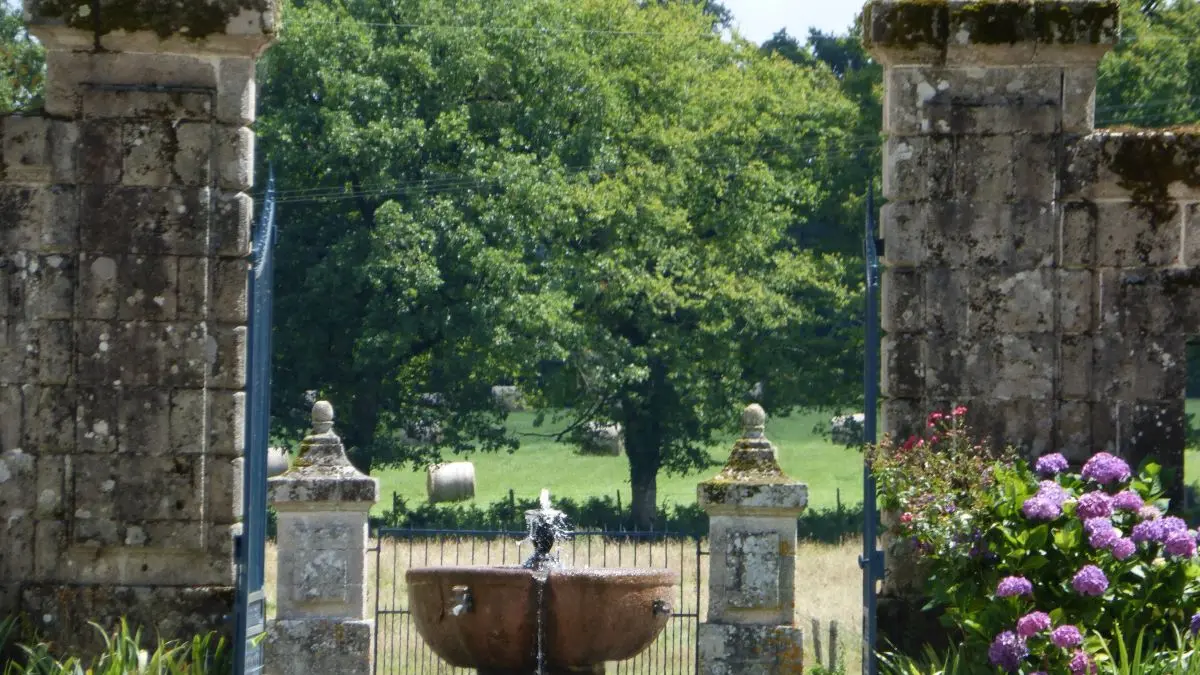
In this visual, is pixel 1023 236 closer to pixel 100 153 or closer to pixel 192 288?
pixel 192 288

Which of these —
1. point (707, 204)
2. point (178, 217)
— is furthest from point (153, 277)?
point (707, 204)

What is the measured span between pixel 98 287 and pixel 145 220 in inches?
12.7

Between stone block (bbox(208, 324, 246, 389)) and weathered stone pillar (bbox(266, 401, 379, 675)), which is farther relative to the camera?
weathered stone pillar (bbox(266, 401, 379, 675))

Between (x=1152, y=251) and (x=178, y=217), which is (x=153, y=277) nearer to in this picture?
(x=178, y=217)

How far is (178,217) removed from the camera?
22.5ft

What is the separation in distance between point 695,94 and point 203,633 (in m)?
22.3

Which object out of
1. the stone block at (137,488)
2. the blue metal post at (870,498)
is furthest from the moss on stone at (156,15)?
the blue metal post at (870,498)

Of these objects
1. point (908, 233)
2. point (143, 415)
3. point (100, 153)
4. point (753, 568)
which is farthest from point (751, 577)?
point (100, 153)

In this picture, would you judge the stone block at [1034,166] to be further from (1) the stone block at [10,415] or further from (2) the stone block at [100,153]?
(1) the stone block at [10,415]

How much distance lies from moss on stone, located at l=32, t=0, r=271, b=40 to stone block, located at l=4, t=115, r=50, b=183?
0.43m

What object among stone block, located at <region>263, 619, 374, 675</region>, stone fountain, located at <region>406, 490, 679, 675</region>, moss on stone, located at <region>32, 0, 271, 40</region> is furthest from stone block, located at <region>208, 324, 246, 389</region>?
stone block, located at <region>263, 619, 374, 675</region>

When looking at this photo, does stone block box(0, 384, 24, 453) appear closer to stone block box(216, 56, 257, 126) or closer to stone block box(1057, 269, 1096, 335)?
stone block box(216, 56, 257, 126)

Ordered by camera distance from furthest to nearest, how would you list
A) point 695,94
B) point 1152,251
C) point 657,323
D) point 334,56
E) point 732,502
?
point 695,94 < point 657,323 < point 334,56 < point 732,502 < point 1152,251

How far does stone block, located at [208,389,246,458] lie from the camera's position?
6.86 meters
